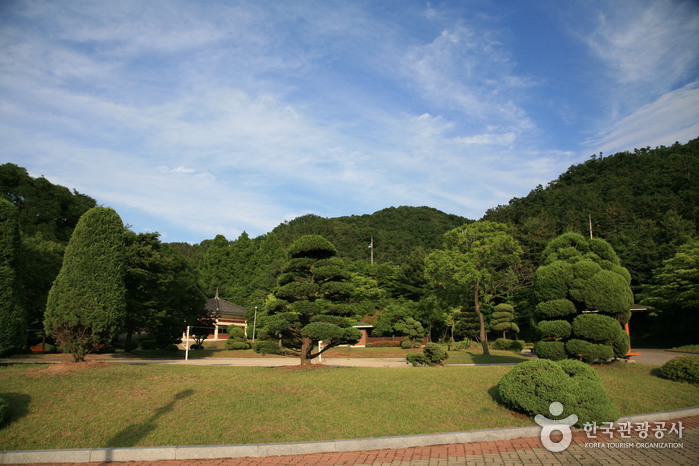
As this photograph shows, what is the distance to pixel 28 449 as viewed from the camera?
235 inches

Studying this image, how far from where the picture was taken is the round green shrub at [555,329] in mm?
13219

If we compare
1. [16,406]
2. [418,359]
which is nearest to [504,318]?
[418,359]

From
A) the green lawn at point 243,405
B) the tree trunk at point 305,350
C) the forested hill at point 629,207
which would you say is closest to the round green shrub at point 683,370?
the green lawn at point 243,405

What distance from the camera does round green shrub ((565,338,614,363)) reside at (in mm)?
12711

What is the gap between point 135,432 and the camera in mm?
6605

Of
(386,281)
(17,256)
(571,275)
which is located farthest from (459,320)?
(17,256)

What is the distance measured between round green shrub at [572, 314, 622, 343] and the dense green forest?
3011 mm

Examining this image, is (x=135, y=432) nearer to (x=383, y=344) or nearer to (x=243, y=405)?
(x=243, y=405)

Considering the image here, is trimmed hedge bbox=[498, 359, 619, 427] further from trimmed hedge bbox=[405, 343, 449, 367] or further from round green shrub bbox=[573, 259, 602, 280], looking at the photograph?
trimmed hedge bbox=[405, 343, 449, 367]

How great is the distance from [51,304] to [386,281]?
115ft

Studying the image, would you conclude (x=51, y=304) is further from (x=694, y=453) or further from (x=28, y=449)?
(x=694, y=453)

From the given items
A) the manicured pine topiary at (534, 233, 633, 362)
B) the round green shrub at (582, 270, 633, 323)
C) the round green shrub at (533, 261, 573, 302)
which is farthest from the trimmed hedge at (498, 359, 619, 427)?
the round green shrub at (533, 261, 573, 302)

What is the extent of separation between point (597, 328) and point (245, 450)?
37.3 ft

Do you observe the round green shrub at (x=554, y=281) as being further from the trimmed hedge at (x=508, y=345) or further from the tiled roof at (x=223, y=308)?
the tiled roof at (x=223, y=308)
